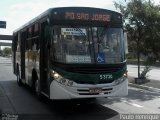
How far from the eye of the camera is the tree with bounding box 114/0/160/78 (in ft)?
69.1

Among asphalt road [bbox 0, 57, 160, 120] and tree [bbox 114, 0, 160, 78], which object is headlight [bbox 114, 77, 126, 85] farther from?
tree [bbox 114, 0, 160, 78]

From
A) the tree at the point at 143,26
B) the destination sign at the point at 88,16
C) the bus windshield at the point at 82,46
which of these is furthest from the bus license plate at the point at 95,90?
the tree at the point at 143,26

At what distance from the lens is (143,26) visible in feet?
70.5

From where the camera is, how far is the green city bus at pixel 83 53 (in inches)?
438

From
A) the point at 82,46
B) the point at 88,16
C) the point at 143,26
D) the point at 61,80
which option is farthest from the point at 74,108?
the point at 143,26

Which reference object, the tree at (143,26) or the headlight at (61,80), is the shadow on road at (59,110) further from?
the tree at (143,26)

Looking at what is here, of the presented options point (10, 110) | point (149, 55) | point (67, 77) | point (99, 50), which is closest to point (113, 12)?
point (99, 50)

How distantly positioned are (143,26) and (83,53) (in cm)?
1086

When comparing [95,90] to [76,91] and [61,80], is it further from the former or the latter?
[61,80]

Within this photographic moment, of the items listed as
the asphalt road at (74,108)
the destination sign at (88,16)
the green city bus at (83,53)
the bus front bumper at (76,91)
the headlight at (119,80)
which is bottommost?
the asphalt road at (74,108)

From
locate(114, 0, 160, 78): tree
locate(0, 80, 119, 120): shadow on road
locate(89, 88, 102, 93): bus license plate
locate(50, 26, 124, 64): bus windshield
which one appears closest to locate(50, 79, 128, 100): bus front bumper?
locate(89, 88, 102, 93): bus license plate

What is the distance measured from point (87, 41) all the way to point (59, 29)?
2.85ft

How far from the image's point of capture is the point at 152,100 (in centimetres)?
1489

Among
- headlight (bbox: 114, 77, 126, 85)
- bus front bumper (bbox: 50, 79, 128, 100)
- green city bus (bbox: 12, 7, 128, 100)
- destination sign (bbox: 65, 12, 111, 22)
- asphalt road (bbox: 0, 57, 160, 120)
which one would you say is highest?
destination sign (bbox: 65, 12, 111, 22)
